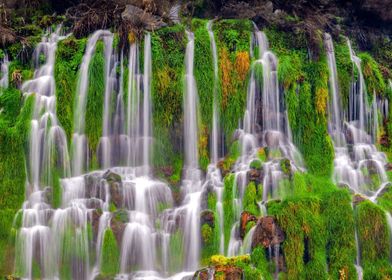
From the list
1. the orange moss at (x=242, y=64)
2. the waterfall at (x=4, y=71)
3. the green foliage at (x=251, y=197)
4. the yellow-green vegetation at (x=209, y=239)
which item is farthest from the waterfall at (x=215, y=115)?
the waterfall at (x=4, y=71)

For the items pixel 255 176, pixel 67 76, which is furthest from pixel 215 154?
pixel 67 76

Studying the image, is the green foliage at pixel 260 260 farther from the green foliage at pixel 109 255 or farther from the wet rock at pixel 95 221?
the wet rock at pixel 95 221

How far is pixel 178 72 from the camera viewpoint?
18.5 meters

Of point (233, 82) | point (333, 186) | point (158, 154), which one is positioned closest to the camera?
point (333, 186)

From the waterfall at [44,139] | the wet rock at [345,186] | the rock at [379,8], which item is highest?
the rock at [379,8]

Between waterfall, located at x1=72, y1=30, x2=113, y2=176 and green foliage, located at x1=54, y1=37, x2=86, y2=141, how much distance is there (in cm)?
17

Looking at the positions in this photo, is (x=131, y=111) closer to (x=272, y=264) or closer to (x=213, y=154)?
(x=213, y=154)

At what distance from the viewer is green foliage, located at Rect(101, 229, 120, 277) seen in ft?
46.5

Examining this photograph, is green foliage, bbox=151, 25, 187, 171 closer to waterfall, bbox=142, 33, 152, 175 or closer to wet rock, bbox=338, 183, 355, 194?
waterfall, bbox=142, 33, 152, 175

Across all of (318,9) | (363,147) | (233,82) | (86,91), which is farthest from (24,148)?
(318,9)

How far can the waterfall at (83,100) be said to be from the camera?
16531mm

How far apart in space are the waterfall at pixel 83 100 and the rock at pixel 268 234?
18.3ft

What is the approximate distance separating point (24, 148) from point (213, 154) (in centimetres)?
519

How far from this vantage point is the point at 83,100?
1759cm
